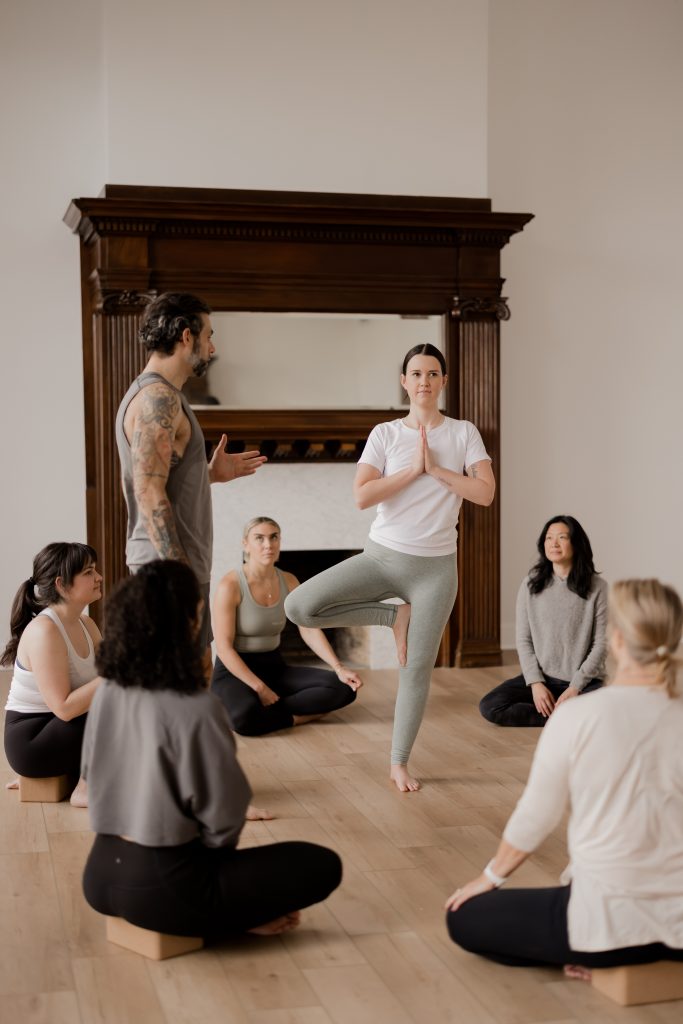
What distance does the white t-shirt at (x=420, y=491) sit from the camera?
149 inches

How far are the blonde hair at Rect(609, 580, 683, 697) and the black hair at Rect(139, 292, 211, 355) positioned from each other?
4.62 feet

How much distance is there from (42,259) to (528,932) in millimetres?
4471

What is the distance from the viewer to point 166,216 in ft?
18.1

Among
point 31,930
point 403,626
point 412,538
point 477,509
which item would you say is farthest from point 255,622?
point 31,930

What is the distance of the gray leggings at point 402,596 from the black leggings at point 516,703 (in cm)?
99

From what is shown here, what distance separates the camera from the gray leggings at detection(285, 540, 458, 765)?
3.79 metres

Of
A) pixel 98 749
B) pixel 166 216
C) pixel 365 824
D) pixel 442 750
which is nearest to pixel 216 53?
pixel 166 216

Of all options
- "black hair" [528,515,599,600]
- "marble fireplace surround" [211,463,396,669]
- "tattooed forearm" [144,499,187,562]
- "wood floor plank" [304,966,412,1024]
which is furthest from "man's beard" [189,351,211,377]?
"marble fireplace surround" [211,463,396,669]

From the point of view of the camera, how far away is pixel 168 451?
3035 millimetres

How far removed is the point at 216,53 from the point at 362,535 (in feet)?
7.87

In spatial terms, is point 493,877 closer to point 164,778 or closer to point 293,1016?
point 293,1016

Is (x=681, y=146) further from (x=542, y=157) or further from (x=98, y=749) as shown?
(x=98, y=749)

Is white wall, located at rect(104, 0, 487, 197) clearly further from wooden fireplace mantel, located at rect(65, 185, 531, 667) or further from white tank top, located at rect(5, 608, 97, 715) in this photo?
white tank top, located at rect(5, 608, 97, 715)

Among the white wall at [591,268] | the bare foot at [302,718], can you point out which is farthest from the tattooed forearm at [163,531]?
the white wall at [591,268]
